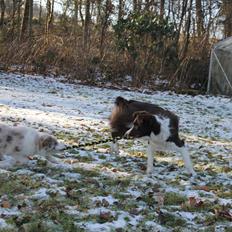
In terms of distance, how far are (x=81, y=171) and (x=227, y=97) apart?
13.4m

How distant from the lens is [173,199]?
572 cm

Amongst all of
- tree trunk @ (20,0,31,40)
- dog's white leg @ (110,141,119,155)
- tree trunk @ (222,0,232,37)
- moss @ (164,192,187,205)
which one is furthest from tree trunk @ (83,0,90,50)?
moss @ (164,192,187,205)

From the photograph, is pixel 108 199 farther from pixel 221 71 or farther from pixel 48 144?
pixel 221 71

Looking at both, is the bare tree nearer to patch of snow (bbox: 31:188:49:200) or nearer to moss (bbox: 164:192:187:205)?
moss (bbox: 164:192:187:205)

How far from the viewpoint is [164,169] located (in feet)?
23.6

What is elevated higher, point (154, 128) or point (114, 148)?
point (154, 128)

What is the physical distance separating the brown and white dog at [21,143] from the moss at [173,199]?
1.76m

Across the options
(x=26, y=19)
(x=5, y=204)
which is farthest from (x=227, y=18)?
(x=5, y=204)

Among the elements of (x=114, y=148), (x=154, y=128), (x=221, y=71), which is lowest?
(x=114, y=148)

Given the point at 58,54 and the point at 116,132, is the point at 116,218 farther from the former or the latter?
the point at 58,54

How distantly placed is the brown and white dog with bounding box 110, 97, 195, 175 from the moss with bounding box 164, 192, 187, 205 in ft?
3.36

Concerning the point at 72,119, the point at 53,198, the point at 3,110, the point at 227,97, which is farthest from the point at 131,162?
the point at 227,97

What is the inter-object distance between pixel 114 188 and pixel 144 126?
108 cm

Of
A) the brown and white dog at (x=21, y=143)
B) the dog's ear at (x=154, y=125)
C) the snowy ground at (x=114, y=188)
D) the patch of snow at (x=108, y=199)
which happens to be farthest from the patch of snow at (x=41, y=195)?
the dog's ear at (x=154, y=125)
